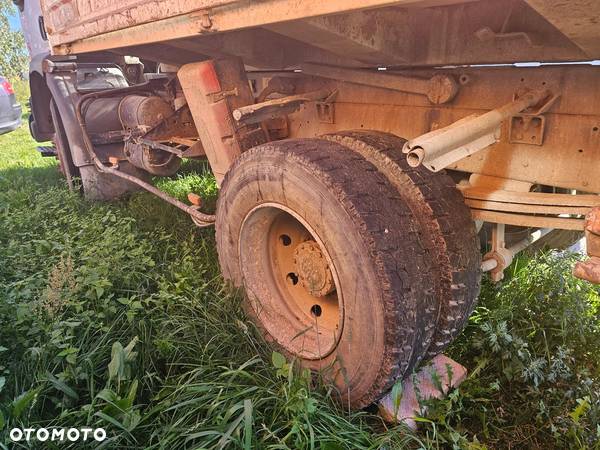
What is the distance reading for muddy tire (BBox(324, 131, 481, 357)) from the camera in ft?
5.93

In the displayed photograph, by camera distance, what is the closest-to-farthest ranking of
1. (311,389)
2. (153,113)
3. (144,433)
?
(144,433)
(311,389)
(153,113)

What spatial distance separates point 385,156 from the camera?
1960 mm

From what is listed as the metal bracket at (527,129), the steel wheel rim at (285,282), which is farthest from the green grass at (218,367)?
the metal bracket at (527,129)

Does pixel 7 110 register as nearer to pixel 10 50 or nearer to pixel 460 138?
pixel 460 138

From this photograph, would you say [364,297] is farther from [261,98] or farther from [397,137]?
[261,98]

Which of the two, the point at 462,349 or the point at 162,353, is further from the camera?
the point at 462,349

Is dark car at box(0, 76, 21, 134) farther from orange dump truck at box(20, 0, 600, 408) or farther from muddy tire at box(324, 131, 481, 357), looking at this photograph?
muddy tire at box(324, 131, 481, 357)

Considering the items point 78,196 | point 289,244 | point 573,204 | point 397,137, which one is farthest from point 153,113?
point 573,204

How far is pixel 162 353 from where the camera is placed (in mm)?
2234

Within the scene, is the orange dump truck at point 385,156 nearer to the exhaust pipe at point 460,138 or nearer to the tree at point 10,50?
the exhaust pipe at point 460,138

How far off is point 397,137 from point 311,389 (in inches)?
48.3

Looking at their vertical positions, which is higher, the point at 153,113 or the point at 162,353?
the point at 153,113

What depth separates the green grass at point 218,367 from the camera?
70.0 inches

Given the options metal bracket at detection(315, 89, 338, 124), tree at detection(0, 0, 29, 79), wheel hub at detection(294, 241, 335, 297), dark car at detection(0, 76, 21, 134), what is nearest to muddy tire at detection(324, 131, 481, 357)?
wheel hub at detection(294, 241, 335, 297)
